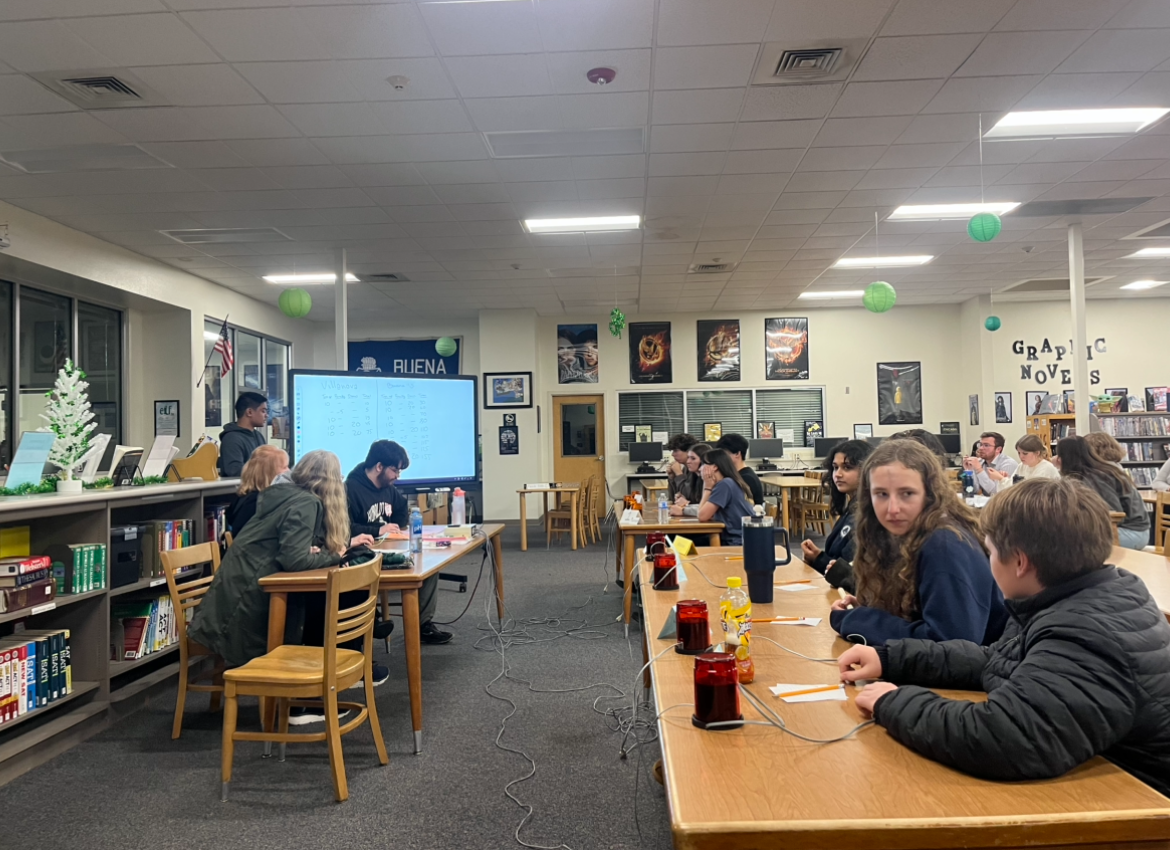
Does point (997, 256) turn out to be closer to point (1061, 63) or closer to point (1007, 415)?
point (1007, 415)

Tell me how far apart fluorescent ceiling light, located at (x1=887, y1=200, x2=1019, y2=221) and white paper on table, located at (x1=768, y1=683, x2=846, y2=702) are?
6.05m

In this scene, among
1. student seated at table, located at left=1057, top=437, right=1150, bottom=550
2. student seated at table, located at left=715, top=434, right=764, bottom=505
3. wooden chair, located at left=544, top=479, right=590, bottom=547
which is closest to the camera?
student seated at table, located at left=1057, top=437, right=1150, bottom=550

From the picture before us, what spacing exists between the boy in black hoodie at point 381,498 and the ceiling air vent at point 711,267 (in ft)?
16.2

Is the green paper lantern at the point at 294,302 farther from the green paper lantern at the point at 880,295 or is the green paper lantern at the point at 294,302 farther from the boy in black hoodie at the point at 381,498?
the green paper lantern at the point at 880,295

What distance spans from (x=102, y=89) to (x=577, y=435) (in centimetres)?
840

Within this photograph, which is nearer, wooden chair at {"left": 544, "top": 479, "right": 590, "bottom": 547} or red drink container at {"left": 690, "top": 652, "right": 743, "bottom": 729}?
red drink container at {"left": 690, "top": 652, "right": 743, "bottom": 729}

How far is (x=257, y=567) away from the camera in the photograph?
3.31 metres

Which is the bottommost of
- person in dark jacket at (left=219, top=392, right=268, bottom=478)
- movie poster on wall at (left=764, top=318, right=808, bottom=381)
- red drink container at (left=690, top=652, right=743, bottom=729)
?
red drink container at (left=690, top=652, right=743, bottom=729)

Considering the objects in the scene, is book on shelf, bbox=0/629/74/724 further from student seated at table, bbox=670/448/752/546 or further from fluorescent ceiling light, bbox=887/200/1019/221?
fluorescent ceiling light, bbox=887/200/1019/221

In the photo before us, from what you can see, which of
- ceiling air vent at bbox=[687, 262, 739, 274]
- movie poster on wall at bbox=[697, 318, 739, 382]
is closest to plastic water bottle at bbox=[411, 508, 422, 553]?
ceiling air vent at bbox=[687, 262, 739, 274]

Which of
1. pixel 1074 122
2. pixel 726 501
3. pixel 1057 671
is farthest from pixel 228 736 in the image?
pixel 1074 122

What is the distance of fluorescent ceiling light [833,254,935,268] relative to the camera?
8.55 meters

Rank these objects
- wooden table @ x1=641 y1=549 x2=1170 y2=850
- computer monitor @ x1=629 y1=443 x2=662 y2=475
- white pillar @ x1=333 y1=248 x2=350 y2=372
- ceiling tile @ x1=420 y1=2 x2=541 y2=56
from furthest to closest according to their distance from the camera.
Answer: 1. computer monitor @ x1=629 y1=443 x2=662 y2=475
2. white pillar @ x1=333 y1=248 x2=350 y2=372
3. ceiling tile @ x1=420 y1=2 x2=541 y2=56
4. wooden table @ x1=641 y1=549 x2=1170 y2=850

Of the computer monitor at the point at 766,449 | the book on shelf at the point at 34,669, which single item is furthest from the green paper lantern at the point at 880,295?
the book on shelf at the point at 34,669
